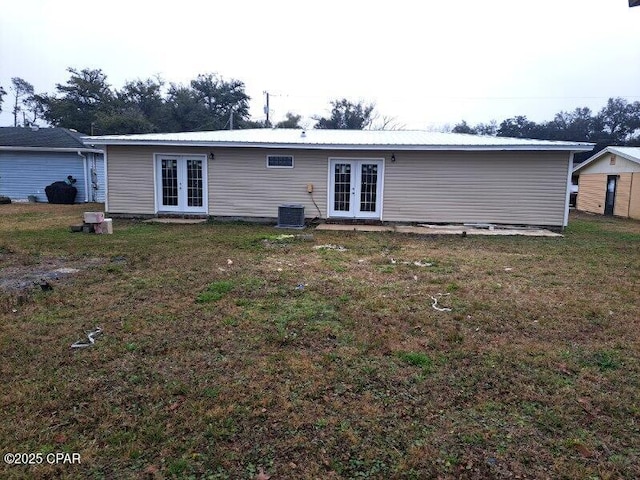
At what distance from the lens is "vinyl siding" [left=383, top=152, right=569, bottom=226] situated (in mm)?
10797

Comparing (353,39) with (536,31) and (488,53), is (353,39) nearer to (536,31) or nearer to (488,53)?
(488,53)

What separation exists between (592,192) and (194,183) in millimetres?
16949

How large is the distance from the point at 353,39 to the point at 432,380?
20.9 metres

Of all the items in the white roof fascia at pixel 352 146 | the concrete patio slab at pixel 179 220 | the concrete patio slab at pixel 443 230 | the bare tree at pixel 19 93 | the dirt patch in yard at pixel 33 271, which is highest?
the bare tree at pixel 19 93

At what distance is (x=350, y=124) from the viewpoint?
3500 centimetres

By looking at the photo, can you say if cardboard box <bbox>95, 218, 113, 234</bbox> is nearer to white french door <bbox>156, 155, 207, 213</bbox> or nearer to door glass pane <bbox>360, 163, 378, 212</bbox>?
white french door <bbox>156, 155, 207, 213</bbox>

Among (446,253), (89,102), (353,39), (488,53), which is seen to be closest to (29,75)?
(89,102)

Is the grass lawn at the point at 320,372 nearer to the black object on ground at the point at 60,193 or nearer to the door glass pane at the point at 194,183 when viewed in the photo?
the door glass pane at the point at 194,183

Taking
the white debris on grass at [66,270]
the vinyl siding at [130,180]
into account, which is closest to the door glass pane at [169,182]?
the vinyl siding at [130,180]

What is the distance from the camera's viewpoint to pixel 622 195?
1638cm

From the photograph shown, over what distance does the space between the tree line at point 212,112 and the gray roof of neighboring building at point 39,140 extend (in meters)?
10.3

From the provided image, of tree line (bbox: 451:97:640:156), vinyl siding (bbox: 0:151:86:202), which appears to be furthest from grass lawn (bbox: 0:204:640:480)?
tree line (bbox: 451:97:640:156)

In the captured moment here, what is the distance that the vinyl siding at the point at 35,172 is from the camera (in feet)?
58.0

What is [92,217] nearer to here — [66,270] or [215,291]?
[66,270]
